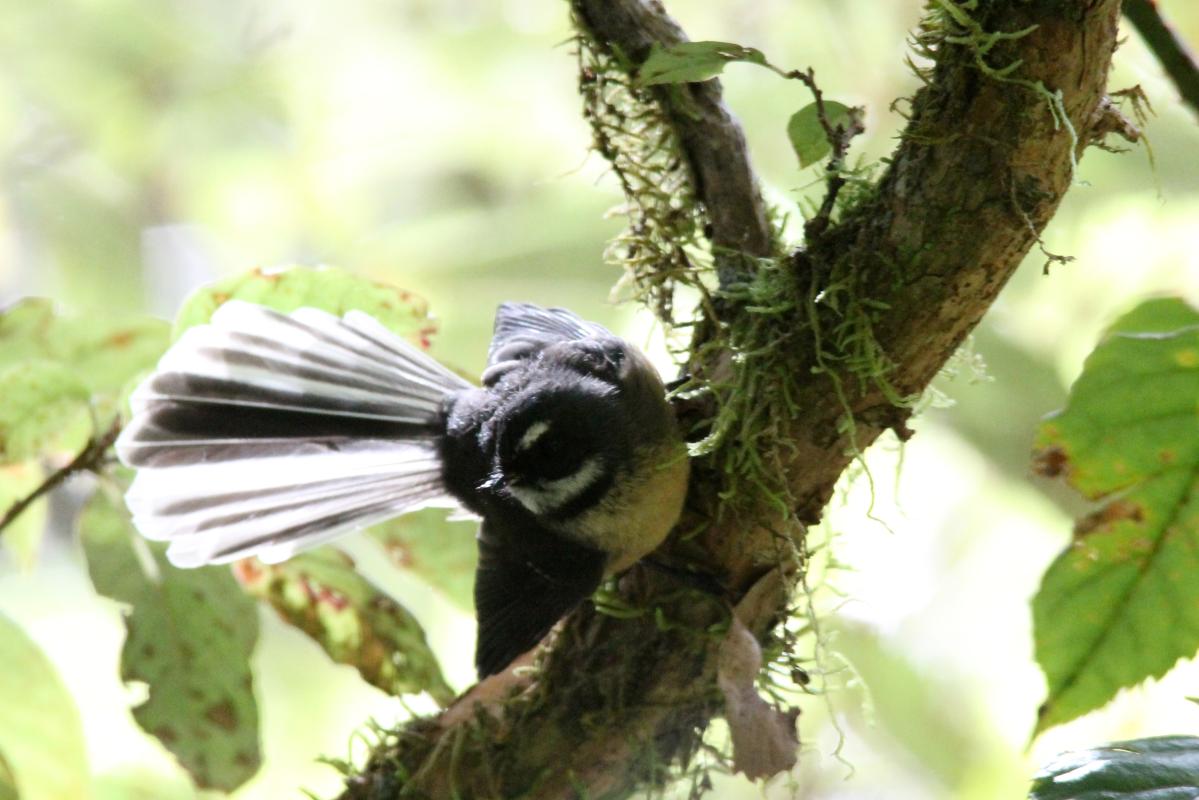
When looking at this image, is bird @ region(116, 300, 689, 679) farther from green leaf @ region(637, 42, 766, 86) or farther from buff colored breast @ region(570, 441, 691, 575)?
green leaf @ region(637, 42, 766, 86)

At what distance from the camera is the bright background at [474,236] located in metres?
2.30

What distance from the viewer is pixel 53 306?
1.61 meters

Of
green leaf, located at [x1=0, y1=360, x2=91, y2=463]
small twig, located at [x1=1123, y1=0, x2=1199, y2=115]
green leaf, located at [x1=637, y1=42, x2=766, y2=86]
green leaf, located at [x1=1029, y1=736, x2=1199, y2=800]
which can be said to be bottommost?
green leaf, located at [x1=0, y1=360, x2=91, y2=463]

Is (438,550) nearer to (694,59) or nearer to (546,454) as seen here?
(546,454)

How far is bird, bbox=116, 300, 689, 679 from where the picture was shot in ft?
4.60

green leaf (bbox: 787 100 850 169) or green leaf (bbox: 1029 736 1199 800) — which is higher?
green leaf (bbox: 787 100 850 169)

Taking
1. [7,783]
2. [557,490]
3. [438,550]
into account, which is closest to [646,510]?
[557,490]

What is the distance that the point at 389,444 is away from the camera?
5.24 feet

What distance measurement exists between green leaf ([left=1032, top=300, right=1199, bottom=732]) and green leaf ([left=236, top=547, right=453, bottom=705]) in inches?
31.1

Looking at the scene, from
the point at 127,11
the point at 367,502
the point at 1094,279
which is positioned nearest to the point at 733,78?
the point at 1094,279

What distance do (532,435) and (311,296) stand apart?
1.25ft

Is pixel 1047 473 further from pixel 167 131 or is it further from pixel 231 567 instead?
pixel 167 131

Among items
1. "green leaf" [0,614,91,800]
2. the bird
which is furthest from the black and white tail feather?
"green leaf" [0,614,91,800]

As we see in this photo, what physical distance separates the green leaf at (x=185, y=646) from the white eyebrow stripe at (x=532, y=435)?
46cm
